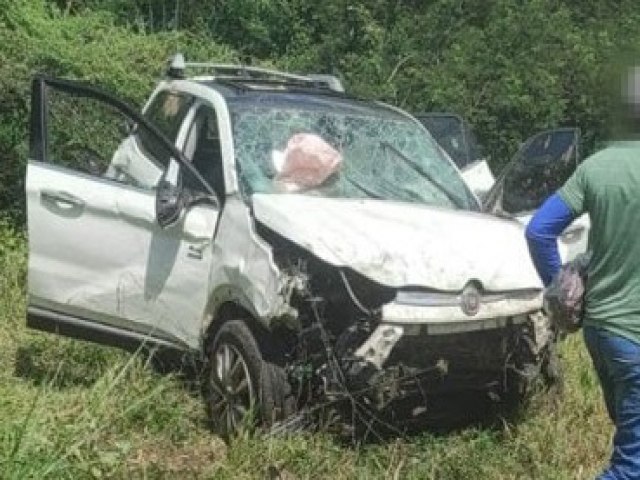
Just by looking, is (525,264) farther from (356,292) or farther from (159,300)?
(159,300)

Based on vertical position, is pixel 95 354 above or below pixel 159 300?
below

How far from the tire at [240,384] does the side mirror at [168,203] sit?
2.09 feet

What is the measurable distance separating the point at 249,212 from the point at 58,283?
1396mm

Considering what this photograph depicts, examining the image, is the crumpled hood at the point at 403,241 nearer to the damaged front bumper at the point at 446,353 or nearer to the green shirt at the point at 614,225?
the damaged front bumper at the point at 446,353

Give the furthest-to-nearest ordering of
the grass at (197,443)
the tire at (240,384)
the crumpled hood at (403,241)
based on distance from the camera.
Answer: the tire at (240,384)
the crumpled hood at (403,241)
the grass at (197,443)

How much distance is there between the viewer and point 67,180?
6.19m

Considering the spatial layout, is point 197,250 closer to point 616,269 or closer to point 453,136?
point 616,269

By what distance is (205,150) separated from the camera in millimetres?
6211

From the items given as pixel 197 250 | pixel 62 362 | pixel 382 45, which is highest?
pixel 382 45

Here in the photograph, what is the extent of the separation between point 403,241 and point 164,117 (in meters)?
2.33

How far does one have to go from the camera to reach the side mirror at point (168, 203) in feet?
18.7

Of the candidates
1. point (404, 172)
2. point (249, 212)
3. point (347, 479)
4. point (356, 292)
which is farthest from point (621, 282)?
point (404, 172)

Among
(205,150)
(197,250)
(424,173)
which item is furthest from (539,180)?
(197,250)

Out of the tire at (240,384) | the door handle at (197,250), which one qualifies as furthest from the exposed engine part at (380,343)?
the door handle at (197,250)
